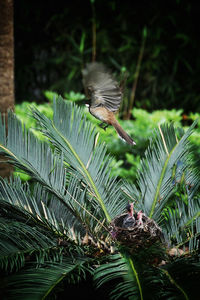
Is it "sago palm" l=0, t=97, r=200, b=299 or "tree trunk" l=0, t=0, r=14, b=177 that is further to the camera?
"tree trunk" l=0, t=0, r=14, b=177

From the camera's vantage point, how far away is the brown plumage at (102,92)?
1294 mm

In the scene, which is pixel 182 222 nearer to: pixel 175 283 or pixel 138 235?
pixel 138 235

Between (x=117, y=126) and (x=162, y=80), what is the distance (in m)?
2.87

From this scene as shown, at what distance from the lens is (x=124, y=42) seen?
4215 millimetres

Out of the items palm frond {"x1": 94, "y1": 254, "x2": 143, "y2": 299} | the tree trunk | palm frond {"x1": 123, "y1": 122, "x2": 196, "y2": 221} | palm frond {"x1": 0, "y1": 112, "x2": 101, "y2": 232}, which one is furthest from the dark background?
palm frond {"x1": 94, "y1": 254, "x2": 143, "y2": 299}

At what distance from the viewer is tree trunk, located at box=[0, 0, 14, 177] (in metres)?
2.03

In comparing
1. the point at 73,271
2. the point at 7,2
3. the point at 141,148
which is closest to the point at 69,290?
the point at 73,271

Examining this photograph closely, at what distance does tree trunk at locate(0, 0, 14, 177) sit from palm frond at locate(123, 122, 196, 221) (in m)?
0.81

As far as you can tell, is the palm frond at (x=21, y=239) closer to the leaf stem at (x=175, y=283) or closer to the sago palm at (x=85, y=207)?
the sago palm at (x=85, y=207)

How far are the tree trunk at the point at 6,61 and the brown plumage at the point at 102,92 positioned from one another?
0.73 m

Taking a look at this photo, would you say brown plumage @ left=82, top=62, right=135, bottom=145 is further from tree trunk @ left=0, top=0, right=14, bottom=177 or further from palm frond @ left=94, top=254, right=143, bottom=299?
tree trunk @ left=0, top=0, right=14, bottom=177

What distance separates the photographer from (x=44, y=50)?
14.6ft

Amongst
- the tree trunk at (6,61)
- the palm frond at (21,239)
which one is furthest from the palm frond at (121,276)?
the tree trunk at (6,61)

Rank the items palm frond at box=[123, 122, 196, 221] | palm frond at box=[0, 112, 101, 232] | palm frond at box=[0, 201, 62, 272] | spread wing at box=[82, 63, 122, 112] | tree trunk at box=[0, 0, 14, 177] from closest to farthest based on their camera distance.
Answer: palm frond at box=[0, 201, 62, 272], spread wing at box=[82, 63, 122, 112], palm frond at box=[0, 112, 101, 232], palm frond at box=[123, 122, 196, 221], tree trunk at box=[0, 0, 14, 177]
